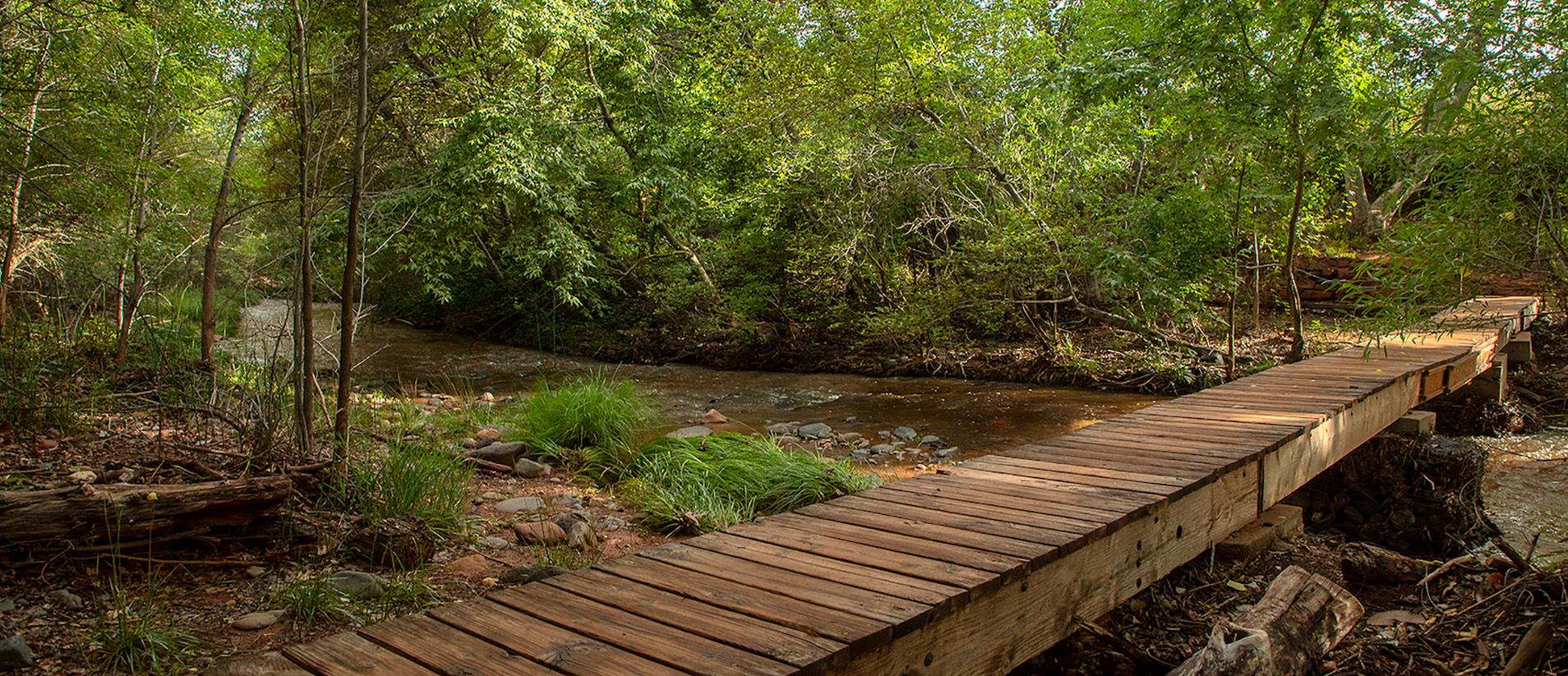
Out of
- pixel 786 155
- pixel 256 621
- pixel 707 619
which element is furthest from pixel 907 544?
pixel 786 155

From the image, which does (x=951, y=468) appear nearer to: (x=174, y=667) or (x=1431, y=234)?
(x=1431, y=234)

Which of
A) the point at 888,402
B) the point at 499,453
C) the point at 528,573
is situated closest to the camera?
the point at 528,573

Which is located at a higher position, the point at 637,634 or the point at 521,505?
the point at 637,634

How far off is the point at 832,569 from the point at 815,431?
577cm

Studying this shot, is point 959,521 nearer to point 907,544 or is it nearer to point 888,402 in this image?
A: point 907,544

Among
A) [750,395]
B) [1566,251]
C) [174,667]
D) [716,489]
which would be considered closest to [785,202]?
[750,395]

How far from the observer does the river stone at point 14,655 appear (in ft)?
8.95

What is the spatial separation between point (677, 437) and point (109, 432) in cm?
358

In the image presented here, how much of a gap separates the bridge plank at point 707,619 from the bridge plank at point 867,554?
1.75 feet

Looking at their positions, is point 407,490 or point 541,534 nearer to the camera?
point 407,490

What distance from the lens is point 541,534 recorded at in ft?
15.3

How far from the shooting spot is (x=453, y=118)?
42.1 ft

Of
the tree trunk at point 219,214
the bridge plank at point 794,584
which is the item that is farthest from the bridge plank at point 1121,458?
the tree trunk at point 219,214

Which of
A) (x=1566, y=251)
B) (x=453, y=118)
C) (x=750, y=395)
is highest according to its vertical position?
(x=453, y=118)
